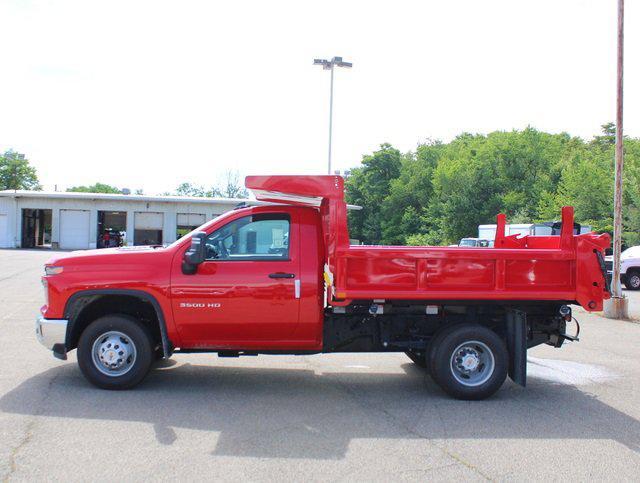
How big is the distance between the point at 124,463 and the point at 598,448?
3.88 metres

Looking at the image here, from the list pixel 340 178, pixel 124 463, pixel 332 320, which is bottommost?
pixel 124 463

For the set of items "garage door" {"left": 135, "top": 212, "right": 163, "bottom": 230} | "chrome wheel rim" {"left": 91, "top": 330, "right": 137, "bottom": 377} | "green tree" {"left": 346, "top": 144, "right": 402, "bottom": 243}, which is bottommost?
"chrome wheel rim" {"left": 91, "top": 330, "right": 137, "bottom": 377}

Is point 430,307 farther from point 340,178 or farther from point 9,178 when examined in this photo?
point 9,178

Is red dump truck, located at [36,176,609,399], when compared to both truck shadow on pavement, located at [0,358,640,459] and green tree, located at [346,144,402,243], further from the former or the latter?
green tree, located at [346,144,402,243]

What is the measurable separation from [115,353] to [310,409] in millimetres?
2220

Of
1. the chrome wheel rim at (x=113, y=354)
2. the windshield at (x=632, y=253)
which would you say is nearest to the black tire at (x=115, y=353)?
the chrome wheel rim at (x=113, y=354)

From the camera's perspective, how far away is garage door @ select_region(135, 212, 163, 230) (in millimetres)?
47444

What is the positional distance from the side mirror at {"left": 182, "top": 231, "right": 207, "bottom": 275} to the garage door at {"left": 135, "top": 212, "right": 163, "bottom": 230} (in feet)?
139

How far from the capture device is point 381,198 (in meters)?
70.8

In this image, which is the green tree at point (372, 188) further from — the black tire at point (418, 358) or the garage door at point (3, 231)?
the black tire at point (418, 358)

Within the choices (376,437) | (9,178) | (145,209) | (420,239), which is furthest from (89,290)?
(9,178)

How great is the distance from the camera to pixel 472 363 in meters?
6.83


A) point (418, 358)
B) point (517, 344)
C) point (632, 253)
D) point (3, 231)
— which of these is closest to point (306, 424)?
point (517, 344)

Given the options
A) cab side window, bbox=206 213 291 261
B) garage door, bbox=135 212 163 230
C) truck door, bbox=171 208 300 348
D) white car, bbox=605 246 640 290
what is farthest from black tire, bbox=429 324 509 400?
garage door, bbox=135 212 163 230
